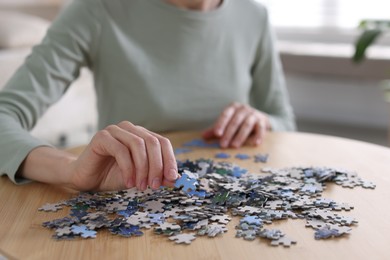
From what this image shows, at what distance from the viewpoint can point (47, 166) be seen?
1124 mm

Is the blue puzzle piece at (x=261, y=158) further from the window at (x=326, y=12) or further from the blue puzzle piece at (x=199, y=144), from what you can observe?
the window at (x=326, y=12)

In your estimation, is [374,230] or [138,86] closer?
[374,230]

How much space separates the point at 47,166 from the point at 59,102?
2.05 m

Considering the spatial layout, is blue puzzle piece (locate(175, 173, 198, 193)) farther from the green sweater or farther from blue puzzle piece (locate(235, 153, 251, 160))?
the green sweater

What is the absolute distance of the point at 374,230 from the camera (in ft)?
3.04

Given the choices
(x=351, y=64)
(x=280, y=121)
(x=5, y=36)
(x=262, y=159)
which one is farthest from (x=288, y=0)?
(x=262, y=159)

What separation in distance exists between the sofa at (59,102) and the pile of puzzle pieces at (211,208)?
2.08 meters

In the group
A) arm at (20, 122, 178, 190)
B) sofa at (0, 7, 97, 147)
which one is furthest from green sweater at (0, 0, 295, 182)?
sofa at (0, 7, 97, 147)

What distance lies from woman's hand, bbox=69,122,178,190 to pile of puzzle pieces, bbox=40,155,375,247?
3cm

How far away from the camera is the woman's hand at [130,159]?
966mm

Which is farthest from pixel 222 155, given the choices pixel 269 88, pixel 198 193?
pixel 269 88

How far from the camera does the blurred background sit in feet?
10.8

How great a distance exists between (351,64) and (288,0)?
0.81 meters

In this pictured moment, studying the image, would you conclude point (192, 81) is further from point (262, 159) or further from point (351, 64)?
point (351, 64)
